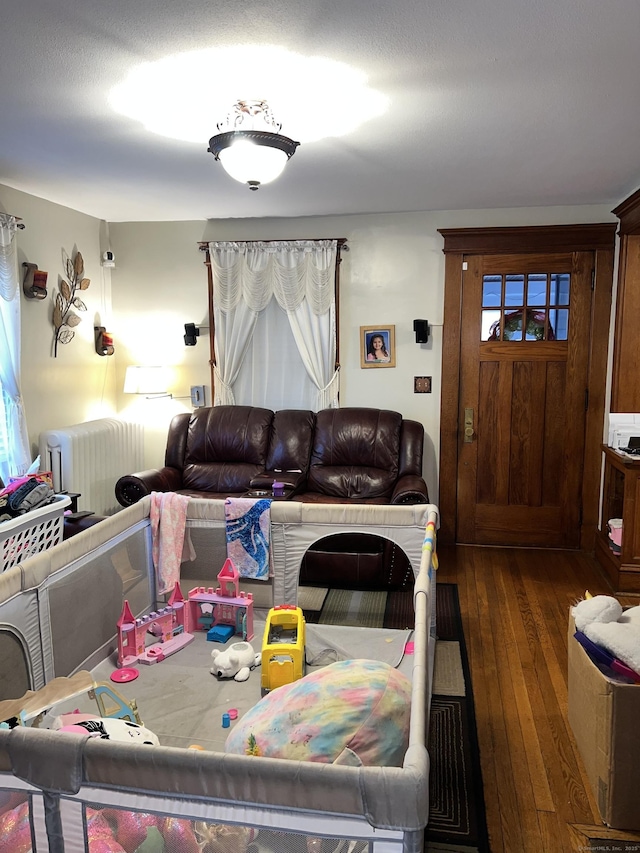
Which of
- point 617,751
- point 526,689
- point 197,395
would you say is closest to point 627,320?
point 526,689

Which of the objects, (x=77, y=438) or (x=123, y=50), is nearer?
(x=123, y=50)

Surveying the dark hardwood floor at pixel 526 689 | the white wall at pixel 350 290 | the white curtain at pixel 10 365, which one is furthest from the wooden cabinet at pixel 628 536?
the white curtain at pixel 10 365

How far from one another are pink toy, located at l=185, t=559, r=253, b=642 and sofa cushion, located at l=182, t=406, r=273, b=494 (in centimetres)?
205

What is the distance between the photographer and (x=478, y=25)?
6.18ft

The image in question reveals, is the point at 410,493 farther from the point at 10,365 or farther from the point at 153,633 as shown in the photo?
the point at 10,365

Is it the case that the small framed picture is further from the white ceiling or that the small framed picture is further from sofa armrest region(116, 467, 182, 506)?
sofa armrest region(116, 467, 182, 506)

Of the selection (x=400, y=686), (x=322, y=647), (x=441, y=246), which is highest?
(x=441, y=246)

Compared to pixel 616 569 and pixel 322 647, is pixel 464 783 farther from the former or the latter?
pixel 616 569

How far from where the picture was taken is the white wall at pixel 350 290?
472 cm

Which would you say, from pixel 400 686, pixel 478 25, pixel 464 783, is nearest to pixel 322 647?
pixel 464 783

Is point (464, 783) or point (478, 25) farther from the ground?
point (478, 25)

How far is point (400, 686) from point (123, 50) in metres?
2.07

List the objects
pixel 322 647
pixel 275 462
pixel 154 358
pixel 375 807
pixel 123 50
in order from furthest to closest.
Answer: pixel 154 358 → pixel 275 462 → pixel 322 647 → pixel 123 50 → pixel 375 807

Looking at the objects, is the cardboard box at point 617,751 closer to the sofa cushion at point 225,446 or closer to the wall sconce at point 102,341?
the sofa cushion at point 225,446
